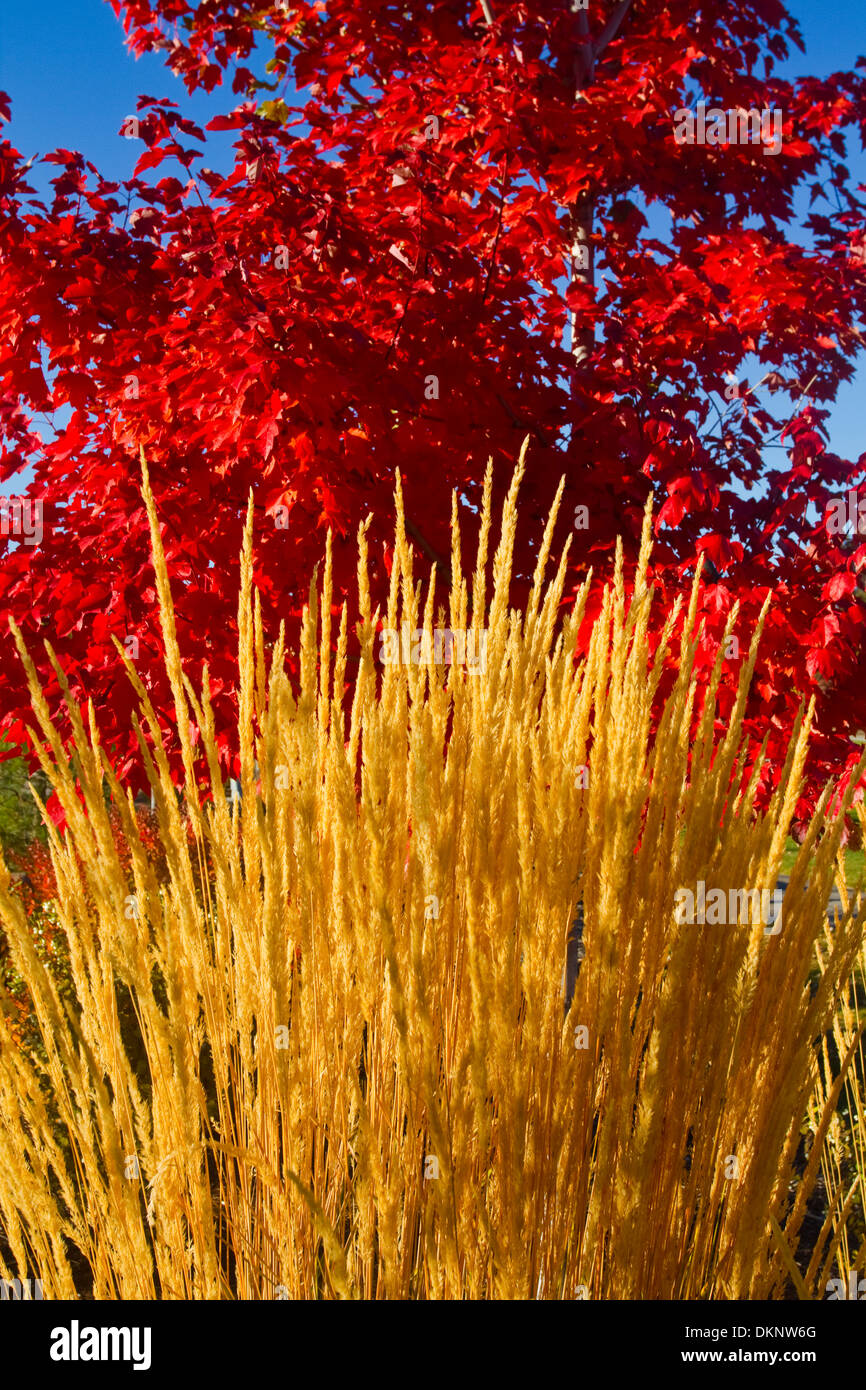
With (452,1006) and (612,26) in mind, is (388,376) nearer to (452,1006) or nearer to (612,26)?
(452,1006)

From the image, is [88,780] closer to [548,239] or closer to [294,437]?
[294,437]

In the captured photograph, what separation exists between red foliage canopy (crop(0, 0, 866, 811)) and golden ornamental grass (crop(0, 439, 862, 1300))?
4.39 feet

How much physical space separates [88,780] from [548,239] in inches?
123

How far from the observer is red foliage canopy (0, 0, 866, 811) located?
266 cm

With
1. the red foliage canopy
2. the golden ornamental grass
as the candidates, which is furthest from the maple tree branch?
the golden ornamental grass

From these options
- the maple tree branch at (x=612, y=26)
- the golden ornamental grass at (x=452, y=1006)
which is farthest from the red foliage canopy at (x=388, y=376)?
the golden ornamental grass at (x=452, y=1006)

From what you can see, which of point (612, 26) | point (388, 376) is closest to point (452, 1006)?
point (388, 376)

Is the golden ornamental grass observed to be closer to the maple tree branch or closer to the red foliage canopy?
the red foliage canopy

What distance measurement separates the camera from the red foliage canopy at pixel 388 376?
2656 mm

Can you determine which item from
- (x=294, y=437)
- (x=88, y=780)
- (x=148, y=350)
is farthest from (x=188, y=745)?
(x=148, y=350)

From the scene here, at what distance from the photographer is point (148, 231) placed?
3.01 m

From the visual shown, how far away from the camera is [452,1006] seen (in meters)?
1.30

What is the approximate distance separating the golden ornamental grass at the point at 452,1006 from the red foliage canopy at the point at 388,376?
4.39 feet

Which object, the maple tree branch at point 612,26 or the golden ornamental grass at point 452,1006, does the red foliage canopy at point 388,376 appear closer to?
the maple tree branch at point 612,26
